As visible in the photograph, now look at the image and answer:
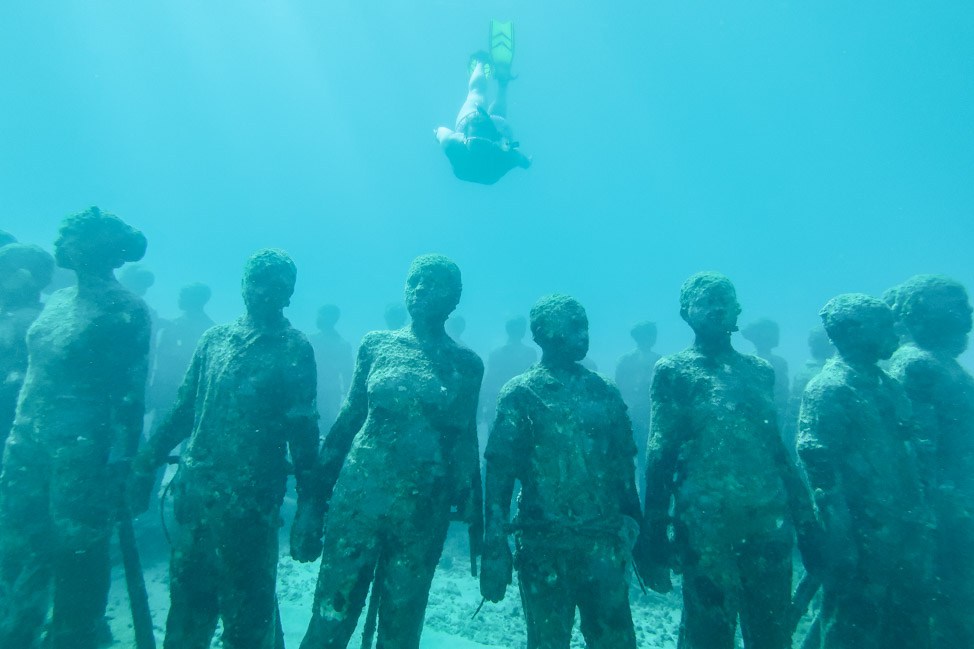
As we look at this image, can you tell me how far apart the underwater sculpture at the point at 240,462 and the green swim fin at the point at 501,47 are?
14.7 m

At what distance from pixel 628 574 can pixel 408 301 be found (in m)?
2.74

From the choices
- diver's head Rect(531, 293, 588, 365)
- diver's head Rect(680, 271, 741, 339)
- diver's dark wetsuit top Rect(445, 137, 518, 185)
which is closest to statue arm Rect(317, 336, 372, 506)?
diver's head Rect(531, 293, 588, 365)

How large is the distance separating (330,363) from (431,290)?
39.1 ft

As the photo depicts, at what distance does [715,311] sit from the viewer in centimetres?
421

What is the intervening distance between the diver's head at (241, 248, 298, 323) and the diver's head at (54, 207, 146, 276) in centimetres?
204

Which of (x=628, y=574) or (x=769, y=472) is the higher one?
(x=769, y=472)

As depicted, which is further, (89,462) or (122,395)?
(122,395)

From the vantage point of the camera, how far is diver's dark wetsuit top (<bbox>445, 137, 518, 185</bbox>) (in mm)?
12125

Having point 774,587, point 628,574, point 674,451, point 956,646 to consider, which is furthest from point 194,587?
point 956,646

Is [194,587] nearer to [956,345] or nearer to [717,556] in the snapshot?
[717,556]

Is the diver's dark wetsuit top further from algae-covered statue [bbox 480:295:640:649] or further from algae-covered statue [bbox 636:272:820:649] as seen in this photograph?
algae-covered statue [bbox 480:295:640:649]

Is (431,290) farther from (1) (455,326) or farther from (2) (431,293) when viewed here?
(1) (455,326)

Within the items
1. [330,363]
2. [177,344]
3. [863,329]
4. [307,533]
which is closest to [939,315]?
[863,329]

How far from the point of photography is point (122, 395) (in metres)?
4.96
